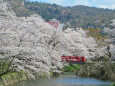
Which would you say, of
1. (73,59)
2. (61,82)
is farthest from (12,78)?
(73,59)

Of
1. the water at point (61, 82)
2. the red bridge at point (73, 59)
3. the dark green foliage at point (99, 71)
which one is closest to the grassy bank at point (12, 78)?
the water at point (61, 82)

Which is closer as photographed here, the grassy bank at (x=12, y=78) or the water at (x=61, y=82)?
the grassy bank at (x=12, y=78)

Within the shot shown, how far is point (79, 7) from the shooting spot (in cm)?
17975

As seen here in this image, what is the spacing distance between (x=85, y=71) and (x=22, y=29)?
13795mm

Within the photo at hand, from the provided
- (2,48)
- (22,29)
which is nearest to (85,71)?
(22,29)

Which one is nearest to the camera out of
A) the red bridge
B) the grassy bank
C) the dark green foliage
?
the grassy bank

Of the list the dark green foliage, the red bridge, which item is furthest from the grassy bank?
the red bridge

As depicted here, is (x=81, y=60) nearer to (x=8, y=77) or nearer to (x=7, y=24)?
(x=8, y=77)

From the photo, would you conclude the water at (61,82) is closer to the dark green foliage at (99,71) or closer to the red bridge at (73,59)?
the dark green foliage at (99,71)

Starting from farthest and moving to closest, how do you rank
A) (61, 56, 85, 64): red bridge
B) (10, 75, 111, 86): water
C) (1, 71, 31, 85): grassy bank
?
(61, 56, 85, 64): red bridge → (10, 75, 111, 86): water → (1, 71, 31, 85): grassy bank

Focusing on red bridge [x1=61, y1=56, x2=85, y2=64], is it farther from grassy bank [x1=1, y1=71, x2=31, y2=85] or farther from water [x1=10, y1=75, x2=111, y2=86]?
grassy bank [x1=1, y1=71, x2=31, y2=85]

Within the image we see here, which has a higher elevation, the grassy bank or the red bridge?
the grassy bank

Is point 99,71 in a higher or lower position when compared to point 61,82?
higher

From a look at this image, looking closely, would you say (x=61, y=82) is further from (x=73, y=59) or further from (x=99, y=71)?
(x=73, y=59)
